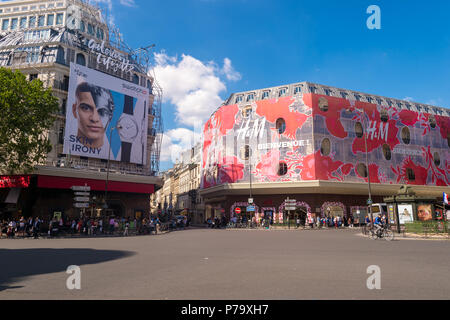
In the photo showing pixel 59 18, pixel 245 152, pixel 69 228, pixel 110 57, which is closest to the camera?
pixel 69 228

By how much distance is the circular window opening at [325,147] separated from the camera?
4535 centimetres

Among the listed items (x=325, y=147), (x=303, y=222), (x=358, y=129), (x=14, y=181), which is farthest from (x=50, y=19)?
(x=358, y=129)

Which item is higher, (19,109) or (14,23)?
(14,23)

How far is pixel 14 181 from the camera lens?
31.2 metres

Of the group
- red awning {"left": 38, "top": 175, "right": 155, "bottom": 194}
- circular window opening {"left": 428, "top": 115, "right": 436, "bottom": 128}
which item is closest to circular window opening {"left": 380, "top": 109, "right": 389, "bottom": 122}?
circular window opening {"left": 428, "top": 115, "right": 436, "bottom": 128}

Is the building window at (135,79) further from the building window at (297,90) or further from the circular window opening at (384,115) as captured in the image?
the circular window opening at (384,115)

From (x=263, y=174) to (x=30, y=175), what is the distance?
95.6 ft

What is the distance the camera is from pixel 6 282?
750 centimetres

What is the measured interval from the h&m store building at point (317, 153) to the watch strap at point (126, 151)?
15.3m

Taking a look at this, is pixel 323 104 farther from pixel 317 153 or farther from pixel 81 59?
pixel 81 59

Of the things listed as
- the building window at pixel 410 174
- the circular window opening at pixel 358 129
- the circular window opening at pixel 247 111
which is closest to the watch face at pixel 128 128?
the circular window opening at pixel 247 111

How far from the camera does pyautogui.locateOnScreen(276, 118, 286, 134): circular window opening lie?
47375 mm

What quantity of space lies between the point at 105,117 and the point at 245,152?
21.0 meters

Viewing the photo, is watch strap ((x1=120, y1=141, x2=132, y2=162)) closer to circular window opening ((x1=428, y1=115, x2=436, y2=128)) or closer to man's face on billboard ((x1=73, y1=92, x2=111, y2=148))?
man's face on billboard ((x1=73, y1=92, x2=111, y2=148))
